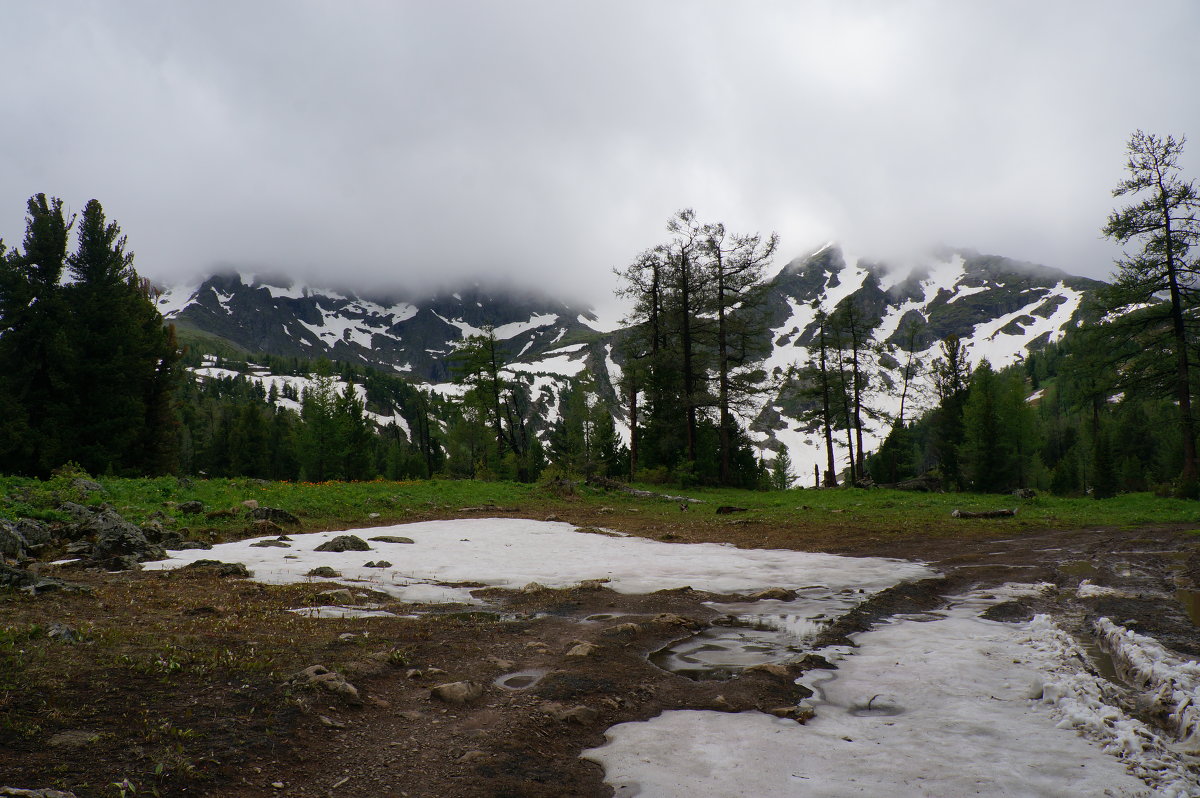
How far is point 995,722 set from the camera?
3717 mm

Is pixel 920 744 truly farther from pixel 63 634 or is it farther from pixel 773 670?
pixel 63 634

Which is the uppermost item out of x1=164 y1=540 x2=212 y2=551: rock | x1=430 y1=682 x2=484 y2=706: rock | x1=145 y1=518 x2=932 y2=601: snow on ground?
x1=164 y1=540 x2=212 y2=551: rock

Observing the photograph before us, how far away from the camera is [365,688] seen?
163 inches

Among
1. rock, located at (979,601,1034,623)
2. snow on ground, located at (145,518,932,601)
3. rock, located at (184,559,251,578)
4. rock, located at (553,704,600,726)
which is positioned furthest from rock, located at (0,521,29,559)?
Result: rock, located at (979,601,1034,623)

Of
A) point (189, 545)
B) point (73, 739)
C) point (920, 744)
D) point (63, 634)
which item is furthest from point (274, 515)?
point (920, 744)

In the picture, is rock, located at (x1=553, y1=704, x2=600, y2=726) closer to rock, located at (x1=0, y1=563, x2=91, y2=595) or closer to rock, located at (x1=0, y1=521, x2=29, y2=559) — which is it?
rock, located at (x1=0, y1=563, x2=91, y2=595)

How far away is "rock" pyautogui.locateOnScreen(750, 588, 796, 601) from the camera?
7617 millimetres

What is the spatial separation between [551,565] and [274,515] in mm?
8077

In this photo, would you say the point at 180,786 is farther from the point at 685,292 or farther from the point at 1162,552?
the point at 685,292

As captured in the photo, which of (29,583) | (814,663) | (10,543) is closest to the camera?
(814,663)

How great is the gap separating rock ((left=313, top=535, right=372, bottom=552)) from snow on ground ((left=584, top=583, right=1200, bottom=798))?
8749 mm

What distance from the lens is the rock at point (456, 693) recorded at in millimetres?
4055

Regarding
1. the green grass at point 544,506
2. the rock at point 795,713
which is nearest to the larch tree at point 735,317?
the green grass at point 544,506

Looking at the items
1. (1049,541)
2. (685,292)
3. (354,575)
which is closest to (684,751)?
(354,575)
